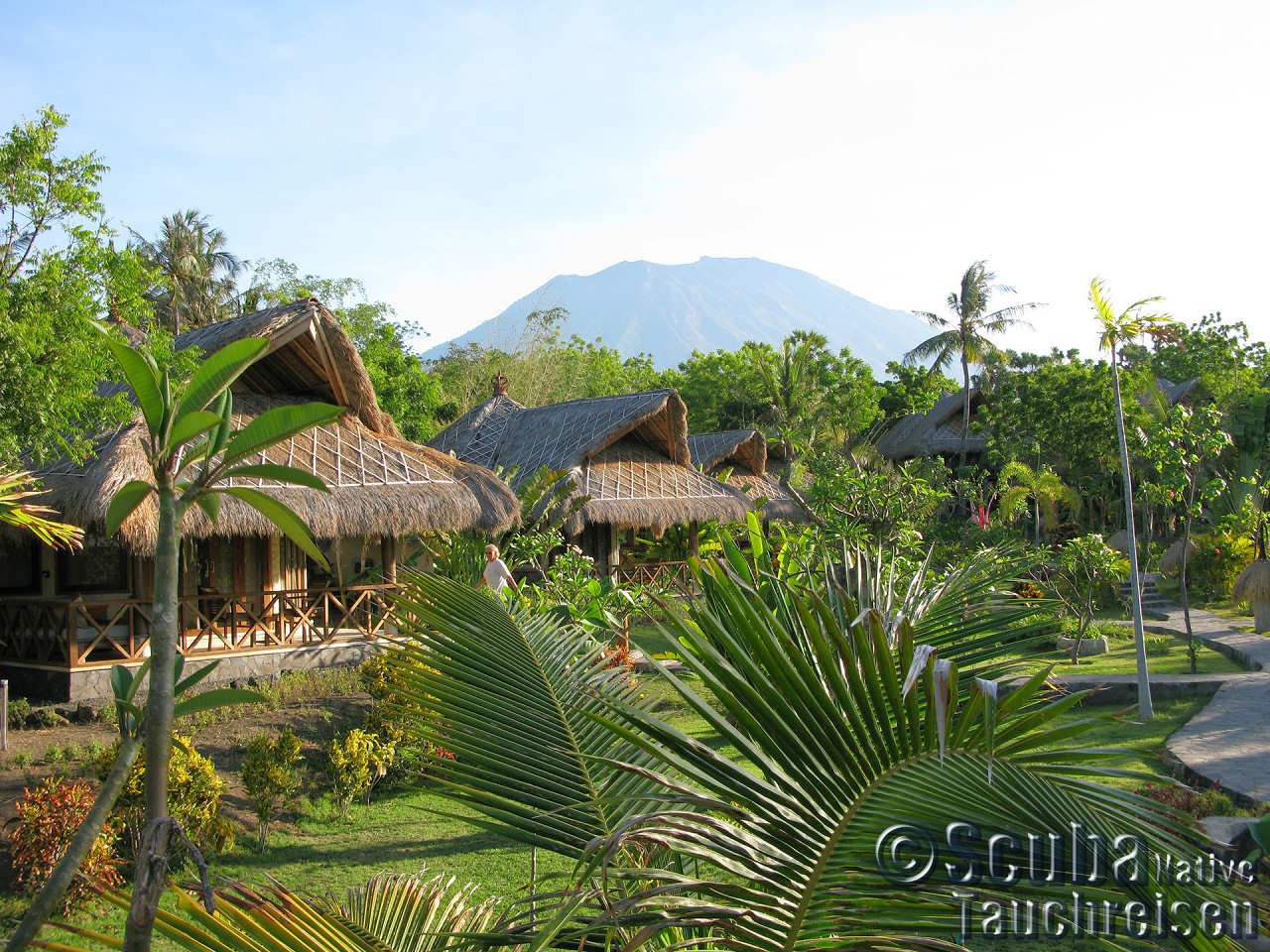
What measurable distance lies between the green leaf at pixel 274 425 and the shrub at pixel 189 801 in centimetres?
493

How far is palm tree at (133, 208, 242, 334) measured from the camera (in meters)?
30.0

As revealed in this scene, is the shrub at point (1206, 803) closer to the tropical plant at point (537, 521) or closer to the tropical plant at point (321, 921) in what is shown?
the tropical plant at point (321, 921)

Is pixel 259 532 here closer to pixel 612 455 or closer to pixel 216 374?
pixel 612 455

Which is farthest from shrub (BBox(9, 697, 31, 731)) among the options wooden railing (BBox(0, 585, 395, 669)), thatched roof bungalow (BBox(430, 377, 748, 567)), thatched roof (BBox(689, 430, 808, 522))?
thatched roof (BBox(689, 430, 808, 522))

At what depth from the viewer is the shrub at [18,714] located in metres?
8.55

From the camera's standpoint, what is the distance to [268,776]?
255 inches

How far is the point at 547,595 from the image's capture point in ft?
34.0

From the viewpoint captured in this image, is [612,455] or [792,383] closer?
[612,455]

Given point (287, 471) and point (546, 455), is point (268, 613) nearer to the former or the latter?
point (546, 455)

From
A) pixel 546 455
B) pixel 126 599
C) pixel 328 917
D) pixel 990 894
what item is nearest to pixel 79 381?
pixel 126 599

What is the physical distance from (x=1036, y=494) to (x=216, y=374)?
64.7 ft

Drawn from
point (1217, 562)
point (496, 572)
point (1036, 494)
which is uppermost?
point (1036, 494)

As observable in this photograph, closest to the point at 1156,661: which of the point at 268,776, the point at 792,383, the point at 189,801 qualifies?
the point at 268,776

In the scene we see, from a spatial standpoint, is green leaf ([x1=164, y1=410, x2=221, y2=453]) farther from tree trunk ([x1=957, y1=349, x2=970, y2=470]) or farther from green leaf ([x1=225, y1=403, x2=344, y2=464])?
tree trunk ([x1=957, y1=349, x2=970, y2=470])
